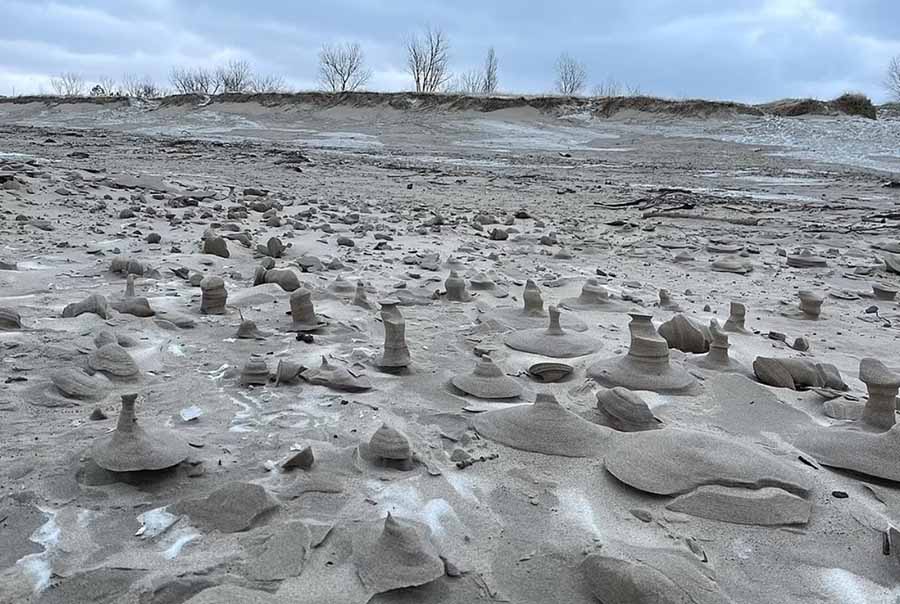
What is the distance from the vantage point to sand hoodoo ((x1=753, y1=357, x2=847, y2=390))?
2242 millimetres

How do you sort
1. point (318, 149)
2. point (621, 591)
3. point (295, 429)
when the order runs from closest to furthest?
1. point (621, 591)
2. point (295, 429)
3. point (318, 149)

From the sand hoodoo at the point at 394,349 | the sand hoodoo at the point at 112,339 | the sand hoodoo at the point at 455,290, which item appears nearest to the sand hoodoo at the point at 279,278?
the sand hoodoo at the point at 455,290

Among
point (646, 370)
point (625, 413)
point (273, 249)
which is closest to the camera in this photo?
point (625, 413)

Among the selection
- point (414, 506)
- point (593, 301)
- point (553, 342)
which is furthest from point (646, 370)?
point (593, 301)

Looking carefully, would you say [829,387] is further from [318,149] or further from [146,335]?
→ [318,149]

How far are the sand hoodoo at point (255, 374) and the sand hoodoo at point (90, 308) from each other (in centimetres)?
83

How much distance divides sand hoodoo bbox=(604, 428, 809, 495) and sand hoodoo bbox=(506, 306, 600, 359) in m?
0.85

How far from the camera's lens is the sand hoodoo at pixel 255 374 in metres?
2.13

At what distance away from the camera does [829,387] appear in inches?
88.6

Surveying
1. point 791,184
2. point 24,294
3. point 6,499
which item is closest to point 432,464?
point 6,499

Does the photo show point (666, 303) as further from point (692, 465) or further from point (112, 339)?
point (112, 339)

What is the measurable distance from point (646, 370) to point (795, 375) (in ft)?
1.55

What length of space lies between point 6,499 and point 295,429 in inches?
25.4

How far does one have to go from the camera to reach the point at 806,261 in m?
4.59
